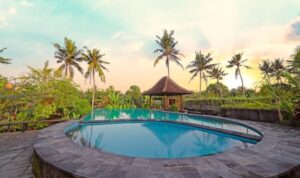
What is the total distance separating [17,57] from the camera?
13398 mm

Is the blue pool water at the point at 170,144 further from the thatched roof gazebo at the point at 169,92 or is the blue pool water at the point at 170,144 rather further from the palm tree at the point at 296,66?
the thatched roof gazebo at the point at 169,92

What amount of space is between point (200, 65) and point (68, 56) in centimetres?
2360

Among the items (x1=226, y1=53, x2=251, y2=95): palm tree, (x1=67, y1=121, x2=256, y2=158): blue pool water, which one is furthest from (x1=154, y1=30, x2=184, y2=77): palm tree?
(x1=67, y1=121, x2=256, y2=158): blue pool water

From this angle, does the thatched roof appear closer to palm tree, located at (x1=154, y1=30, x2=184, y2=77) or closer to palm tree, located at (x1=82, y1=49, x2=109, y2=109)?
palm tree, located at (x1=154, y1=30, x2=184, y2=77)

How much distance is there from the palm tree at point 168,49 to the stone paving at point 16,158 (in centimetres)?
2140

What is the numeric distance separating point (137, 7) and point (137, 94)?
2126 cm

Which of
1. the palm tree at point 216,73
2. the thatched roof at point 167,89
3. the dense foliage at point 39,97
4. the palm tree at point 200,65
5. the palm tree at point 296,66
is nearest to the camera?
the palm tree at point 296,66

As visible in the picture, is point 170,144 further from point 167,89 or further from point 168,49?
point 168,49

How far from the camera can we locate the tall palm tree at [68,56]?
26547 mm

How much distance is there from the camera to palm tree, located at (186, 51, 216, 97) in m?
29.1

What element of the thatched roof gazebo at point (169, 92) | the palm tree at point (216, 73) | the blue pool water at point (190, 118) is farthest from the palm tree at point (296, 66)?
the palm tree at point (216, 73)

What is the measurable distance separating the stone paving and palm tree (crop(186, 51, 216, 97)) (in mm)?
27921

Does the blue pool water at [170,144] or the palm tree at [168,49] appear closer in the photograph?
the blue pool water at [170,144]

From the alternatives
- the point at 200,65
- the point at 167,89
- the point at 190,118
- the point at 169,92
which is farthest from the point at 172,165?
the point at 200,65
